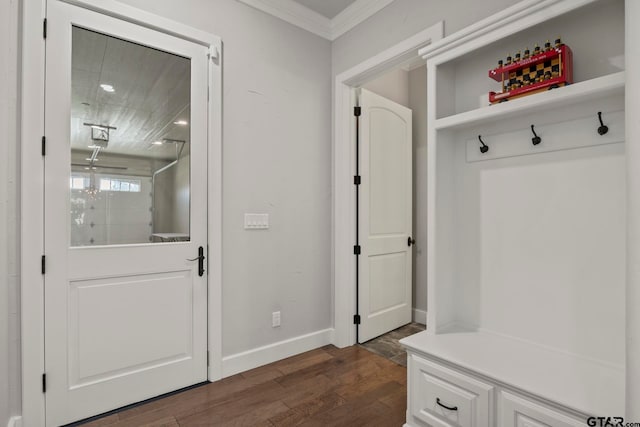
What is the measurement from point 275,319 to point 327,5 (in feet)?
8.55

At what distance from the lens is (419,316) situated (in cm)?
364

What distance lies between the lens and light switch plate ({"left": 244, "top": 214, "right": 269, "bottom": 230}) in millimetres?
2551

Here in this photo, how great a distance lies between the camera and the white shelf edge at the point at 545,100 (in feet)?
4.33

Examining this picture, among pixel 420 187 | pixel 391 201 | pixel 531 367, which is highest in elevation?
pixel 420 187

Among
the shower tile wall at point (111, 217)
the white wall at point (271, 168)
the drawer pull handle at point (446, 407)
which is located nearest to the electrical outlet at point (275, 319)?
the white wall at point (271, 168)

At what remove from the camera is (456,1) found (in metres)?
2.10

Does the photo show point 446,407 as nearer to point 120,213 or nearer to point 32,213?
point 120,213

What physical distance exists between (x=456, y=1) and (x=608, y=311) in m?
1.90

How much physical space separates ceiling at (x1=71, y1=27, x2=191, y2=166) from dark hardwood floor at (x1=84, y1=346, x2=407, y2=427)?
1.54m

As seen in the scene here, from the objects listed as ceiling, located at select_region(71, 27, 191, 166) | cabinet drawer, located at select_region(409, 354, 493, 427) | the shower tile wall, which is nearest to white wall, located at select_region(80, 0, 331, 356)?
ceiling, located at select_region(71, 27, 191, 166)

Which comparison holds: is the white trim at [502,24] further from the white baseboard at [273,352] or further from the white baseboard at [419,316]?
the white baseboard at [419,316]

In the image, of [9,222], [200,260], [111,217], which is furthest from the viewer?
[200,260]

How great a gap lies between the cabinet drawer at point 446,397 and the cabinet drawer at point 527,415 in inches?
2.3

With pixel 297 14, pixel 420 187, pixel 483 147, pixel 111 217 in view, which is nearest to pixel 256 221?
pixel 111 217
